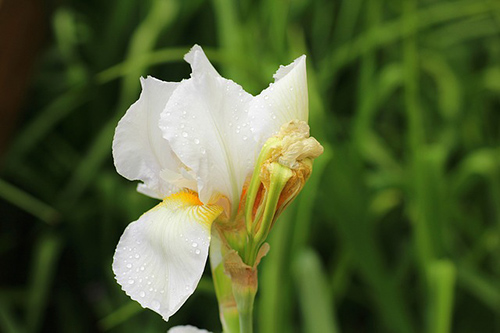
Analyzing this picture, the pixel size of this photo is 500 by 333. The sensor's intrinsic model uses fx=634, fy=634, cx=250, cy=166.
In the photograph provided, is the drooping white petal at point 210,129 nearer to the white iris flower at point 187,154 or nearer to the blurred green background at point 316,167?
the white iris flower at point 187,154

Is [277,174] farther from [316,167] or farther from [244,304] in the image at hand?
[316,167]

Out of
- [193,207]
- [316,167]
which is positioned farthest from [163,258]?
[316,167]

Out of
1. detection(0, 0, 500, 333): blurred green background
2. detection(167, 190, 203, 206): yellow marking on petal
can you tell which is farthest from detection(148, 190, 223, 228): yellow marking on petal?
detection(0, 0, 500, 333): blurred green background

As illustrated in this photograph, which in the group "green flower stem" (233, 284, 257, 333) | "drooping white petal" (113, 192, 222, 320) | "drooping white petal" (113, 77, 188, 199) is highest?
"drooping white petal" (113, 77, 188, 199)

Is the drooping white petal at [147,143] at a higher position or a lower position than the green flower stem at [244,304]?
higher

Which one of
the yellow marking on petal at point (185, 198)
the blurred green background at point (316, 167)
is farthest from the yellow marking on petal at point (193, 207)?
the blurred green background at point (316, 167)

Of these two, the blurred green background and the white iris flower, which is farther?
the blurred green background

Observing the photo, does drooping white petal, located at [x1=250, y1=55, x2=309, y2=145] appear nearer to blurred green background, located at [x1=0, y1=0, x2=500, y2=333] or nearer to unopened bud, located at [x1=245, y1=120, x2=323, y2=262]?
unopened bud, located at [x1=245, y1=120, x2=323, y2=262]
